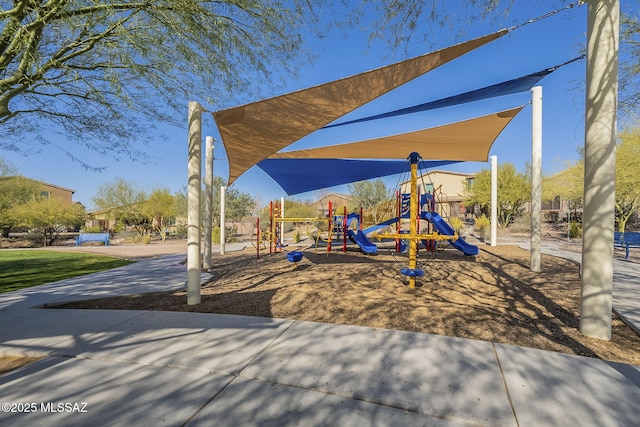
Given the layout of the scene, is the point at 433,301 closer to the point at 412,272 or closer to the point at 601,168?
the point at 412,272

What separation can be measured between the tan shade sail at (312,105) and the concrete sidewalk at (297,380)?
297cm

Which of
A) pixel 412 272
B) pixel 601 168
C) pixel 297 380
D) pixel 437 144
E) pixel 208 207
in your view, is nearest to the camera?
pixel 297 380

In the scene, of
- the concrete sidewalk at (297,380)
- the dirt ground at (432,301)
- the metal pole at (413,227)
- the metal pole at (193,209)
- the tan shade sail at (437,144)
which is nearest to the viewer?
the concrete sidewalk at (297,380)

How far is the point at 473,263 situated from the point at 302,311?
5.39 metres

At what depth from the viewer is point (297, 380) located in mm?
2051

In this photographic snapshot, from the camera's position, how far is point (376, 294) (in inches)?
176

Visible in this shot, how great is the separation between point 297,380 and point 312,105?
358 cm

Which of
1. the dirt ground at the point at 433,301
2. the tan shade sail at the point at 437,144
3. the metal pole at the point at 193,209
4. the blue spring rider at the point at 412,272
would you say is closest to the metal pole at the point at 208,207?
the dirt ground at the point at 433,301

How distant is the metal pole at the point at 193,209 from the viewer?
4031 mm

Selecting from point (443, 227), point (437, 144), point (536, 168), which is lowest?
point (443, 227)

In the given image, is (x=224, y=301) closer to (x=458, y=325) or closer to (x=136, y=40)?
(x=458, y=325)

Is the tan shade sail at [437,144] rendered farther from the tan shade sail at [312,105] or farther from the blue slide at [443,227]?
the tan shade sail at [312,105]

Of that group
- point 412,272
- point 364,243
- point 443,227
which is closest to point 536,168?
point 443,227

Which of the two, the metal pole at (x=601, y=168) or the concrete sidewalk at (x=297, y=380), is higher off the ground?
the metal pole at (x=601, y=168)
